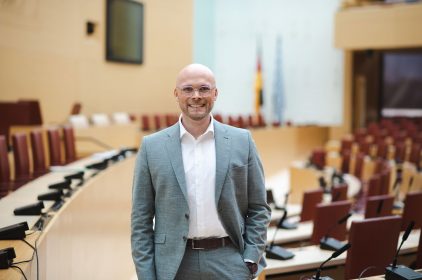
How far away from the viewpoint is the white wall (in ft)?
40.8

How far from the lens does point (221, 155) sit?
167cm

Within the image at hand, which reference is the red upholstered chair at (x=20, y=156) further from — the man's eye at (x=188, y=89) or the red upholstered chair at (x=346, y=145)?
the red upholstered chair at (x=346, y=145)

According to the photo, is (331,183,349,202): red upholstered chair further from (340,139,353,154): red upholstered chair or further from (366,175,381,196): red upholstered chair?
(340,139,353,154): red upholstered chair

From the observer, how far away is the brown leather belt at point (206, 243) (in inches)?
64.7

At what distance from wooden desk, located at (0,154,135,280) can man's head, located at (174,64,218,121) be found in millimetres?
630

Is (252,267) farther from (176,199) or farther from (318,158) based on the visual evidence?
(318,158)

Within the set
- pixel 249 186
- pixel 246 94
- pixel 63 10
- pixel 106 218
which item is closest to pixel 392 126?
pixel 246 94

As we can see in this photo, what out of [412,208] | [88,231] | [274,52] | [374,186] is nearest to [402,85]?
[274,52]

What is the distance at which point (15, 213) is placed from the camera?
204cm

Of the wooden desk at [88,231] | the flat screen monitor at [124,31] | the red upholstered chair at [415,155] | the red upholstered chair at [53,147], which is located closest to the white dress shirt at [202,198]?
the wooden desk at [88,231]

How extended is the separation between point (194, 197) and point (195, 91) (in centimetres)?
31

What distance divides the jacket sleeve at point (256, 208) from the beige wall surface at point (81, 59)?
572 cm

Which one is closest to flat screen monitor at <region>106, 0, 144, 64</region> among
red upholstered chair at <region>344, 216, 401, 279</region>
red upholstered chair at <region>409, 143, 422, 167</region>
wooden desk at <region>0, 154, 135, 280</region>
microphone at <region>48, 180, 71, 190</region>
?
red upholstered chair at <region>409, 143, 422, 167</region>

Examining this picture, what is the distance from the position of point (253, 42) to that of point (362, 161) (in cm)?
695
